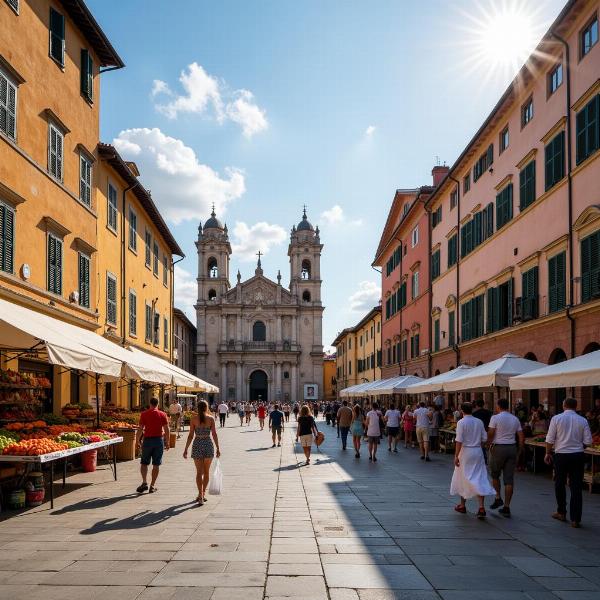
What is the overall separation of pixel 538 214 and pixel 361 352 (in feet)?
149

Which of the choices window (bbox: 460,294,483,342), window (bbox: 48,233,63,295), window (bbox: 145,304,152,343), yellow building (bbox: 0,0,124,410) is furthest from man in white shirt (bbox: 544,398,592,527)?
window (bbox: 145,304,152,343)

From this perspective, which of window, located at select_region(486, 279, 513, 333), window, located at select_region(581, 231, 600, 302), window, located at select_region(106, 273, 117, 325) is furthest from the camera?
window, located at select_region(486, 279, 513, 333)

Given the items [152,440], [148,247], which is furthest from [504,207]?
[152,440]

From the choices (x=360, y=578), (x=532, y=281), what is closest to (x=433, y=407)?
(x=532, y=281)

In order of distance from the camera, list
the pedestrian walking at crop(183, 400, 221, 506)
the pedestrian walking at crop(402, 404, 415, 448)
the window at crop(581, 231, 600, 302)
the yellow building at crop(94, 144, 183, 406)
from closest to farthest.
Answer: the pedestrian walking at crop(183, 400, 221, 506), the window at crop(581, 231, 600, 302), the yellow building at crop(94, 144, 183, 406), the pedestrian walking at crop(402, 404, 415, 448)

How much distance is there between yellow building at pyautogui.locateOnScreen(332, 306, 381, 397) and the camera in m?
55.2

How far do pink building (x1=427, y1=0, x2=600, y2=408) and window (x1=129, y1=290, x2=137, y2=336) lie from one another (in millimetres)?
12617

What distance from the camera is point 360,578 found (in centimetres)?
661

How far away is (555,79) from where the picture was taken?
19.4m

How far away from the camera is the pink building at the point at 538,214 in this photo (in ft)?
55.8

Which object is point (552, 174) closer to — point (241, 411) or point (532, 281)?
point (532, 281)

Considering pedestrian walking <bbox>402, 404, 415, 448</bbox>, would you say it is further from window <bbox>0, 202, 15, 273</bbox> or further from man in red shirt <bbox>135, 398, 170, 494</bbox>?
window <bbox>0, 202, 15, 273</bbox>

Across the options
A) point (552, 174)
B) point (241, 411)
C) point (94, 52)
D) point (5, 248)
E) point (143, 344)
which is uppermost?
point (94, 52)

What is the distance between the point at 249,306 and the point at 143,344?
5623 cm
